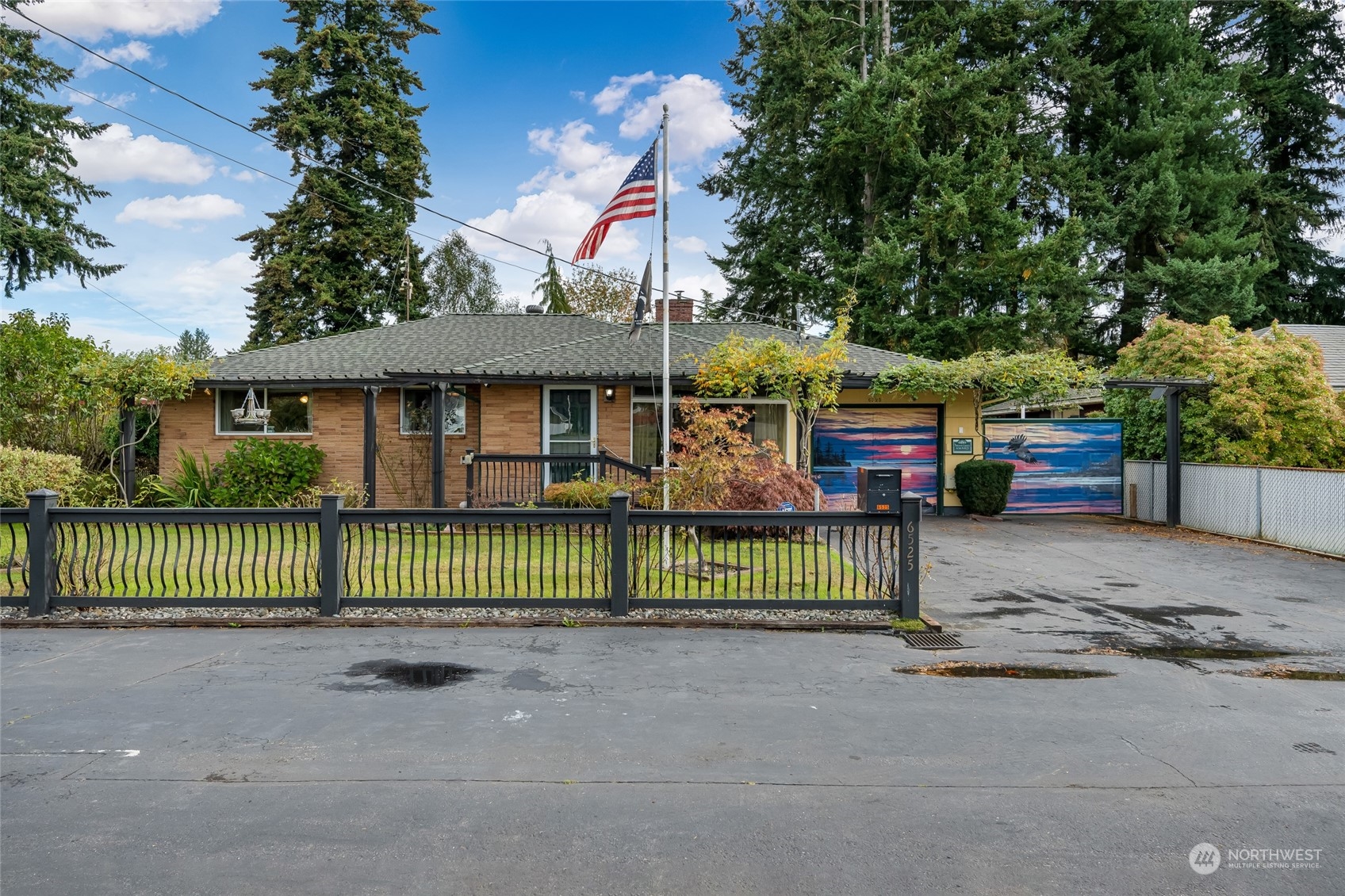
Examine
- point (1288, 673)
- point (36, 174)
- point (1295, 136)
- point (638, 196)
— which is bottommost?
point (1288, 673)

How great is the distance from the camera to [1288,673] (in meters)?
5.92

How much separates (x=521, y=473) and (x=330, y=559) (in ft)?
24.8

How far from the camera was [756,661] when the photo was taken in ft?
19.9

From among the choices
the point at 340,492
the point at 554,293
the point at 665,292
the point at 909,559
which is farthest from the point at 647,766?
the point at 554,293

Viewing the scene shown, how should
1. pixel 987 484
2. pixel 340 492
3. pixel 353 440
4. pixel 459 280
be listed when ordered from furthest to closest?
pixel 459 280 < pixel 987 484 < pixel 353 440 < pixel 340 492

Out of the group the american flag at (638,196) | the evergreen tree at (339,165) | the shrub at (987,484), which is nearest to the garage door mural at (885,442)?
the shrub at (987,484)

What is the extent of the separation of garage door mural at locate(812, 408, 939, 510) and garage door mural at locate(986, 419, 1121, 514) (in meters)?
1.78

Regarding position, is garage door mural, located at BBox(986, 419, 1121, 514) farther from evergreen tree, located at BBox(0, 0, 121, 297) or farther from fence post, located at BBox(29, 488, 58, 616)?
evergreen tree, located at BBox(0, 0, 121, 297)

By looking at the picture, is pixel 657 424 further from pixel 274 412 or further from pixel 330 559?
pixel 330 559

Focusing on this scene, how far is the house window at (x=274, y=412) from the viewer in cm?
1603

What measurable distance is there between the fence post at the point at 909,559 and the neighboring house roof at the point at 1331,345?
15132mm

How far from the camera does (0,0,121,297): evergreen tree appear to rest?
24219 millimetres

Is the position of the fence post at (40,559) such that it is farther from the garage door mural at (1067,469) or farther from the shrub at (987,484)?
the garage door mural at (1067,469)

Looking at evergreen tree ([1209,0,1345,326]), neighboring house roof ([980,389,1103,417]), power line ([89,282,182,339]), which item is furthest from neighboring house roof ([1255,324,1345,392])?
power line ([89,282,182,339])
